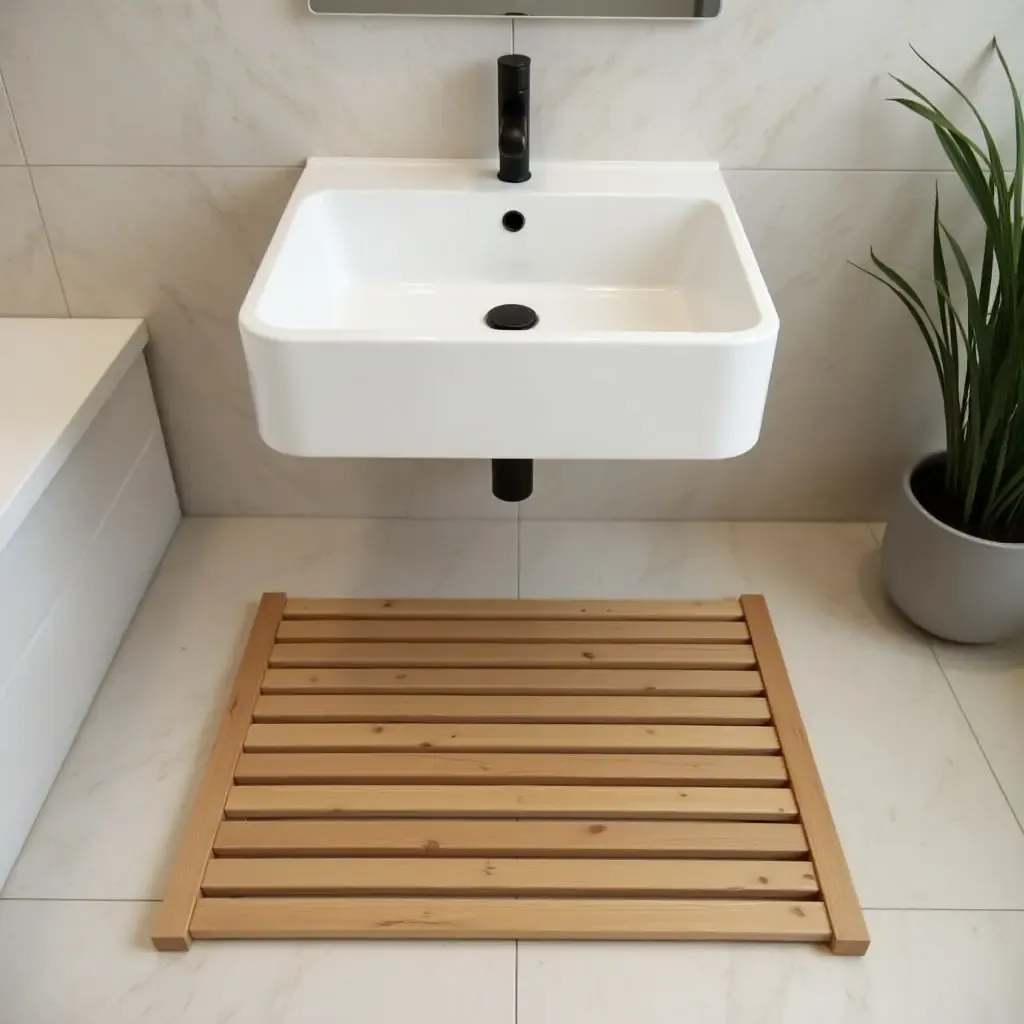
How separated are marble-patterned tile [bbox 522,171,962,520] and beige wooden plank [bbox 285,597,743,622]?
28 centimetres

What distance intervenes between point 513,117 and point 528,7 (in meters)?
0.18

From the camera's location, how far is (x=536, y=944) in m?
1.40

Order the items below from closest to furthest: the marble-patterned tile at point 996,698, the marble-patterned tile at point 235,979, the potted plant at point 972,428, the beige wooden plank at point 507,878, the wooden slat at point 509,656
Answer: the marble-patterned tile at point 235,979 → the beige wooden plank at point 507,878 → the potted plant at point 972,428 → the marble-patterned tile at point 996,698 → the wooden slat at point 509,656

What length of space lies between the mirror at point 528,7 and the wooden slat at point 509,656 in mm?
1015

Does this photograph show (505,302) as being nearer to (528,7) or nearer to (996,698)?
A: (528,7)

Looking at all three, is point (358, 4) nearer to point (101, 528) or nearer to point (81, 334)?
point (81, 334)

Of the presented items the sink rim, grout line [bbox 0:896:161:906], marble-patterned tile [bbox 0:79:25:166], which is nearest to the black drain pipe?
the sink rim

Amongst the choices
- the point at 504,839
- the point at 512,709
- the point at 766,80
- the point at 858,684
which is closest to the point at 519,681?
the point at 512,709

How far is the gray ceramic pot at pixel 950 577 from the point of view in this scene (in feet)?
5.52

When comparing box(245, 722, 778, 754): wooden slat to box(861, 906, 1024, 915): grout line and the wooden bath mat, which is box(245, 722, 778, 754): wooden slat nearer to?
the wooden bath mat

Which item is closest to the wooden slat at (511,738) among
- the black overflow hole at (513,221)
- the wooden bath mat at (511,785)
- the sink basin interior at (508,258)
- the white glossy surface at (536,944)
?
the wooden bath mat at (511,785)

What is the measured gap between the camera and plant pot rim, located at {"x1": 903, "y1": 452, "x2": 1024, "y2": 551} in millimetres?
→ 1659

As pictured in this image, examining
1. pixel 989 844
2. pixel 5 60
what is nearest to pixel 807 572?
pixel 989 844

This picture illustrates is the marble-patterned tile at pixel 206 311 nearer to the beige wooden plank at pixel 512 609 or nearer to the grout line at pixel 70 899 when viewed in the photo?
the beige wooden plank at pixel 512 609
